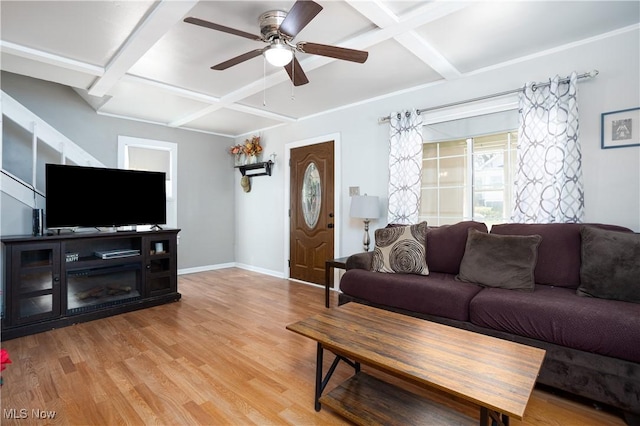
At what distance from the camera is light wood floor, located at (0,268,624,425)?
1749mm

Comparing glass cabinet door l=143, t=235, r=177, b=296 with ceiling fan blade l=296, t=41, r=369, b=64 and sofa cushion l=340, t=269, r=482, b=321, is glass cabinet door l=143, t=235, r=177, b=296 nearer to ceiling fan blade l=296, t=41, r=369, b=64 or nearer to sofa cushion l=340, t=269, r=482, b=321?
sofa cushion l=340, t=269, r=482, b=321

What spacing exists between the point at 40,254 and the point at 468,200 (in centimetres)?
429

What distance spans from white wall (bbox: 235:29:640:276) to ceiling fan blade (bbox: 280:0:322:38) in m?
2.07

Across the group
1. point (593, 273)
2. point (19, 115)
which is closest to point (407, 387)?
point (593, 273)

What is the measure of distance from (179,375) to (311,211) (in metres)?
2.92

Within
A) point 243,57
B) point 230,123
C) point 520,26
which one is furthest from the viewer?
point 230,123

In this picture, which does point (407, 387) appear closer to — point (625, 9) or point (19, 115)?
point (625, 9)

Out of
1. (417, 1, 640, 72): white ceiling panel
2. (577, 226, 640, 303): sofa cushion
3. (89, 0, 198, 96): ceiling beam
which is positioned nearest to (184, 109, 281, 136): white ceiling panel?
(89, 0, 198, 96): ceiling beam

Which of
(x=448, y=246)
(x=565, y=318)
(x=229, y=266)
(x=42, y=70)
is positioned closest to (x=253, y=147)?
(x=229, y=266)

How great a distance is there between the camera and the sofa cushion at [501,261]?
237 centimetres

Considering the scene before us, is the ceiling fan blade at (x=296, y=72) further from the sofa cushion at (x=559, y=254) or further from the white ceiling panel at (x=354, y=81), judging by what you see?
the sofa cushion at (x=559, y=254)

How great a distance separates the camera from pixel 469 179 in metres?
3.24

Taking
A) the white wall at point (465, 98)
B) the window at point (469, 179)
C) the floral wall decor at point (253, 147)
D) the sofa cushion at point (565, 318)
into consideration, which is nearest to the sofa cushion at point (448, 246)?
the window at point (469, 179)

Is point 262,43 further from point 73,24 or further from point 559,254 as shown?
point 559,254
